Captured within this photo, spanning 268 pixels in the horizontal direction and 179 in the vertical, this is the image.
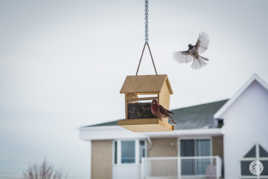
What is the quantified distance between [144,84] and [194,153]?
29.1 feet

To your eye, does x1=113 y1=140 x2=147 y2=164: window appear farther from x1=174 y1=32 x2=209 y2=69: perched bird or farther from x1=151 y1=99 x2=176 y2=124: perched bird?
x1=151 y1=99 x2=176 y2=124: perched bird

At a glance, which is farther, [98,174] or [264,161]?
[98,174]

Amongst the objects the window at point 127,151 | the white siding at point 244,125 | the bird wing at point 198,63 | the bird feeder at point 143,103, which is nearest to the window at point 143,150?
the window at point 127,151

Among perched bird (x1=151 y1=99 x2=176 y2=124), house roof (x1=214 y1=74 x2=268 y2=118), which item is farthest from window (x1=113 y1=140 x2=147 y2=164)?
perched bird (x1=151 y1=99 x2=176 y2=124)

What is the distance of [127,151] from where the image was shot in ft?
53.6

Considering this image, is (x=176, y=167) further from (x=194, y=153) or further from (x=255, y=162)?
(x=255, y=162)

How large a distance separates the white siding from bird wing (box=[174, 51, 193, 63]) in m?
6.85

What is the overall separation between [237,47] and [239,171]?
2.95 metres

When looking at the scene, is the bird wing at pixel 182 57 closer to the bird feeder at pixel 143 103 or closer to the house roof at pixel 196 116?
the bird feeder at pixel 143 103

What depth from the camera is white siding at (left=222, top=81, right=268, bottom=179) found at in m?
14.3

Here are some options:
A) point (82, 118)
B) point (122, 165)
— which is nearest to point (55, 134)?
point (82, 118)

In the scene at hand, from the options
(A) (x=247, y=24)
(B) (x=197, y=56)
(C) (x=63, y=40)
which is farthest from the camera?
(C) (x=63, y=40)

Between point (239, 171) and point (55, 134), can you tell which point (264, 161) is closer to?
point (239, 171)

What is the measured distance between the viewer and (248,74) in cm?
1548
